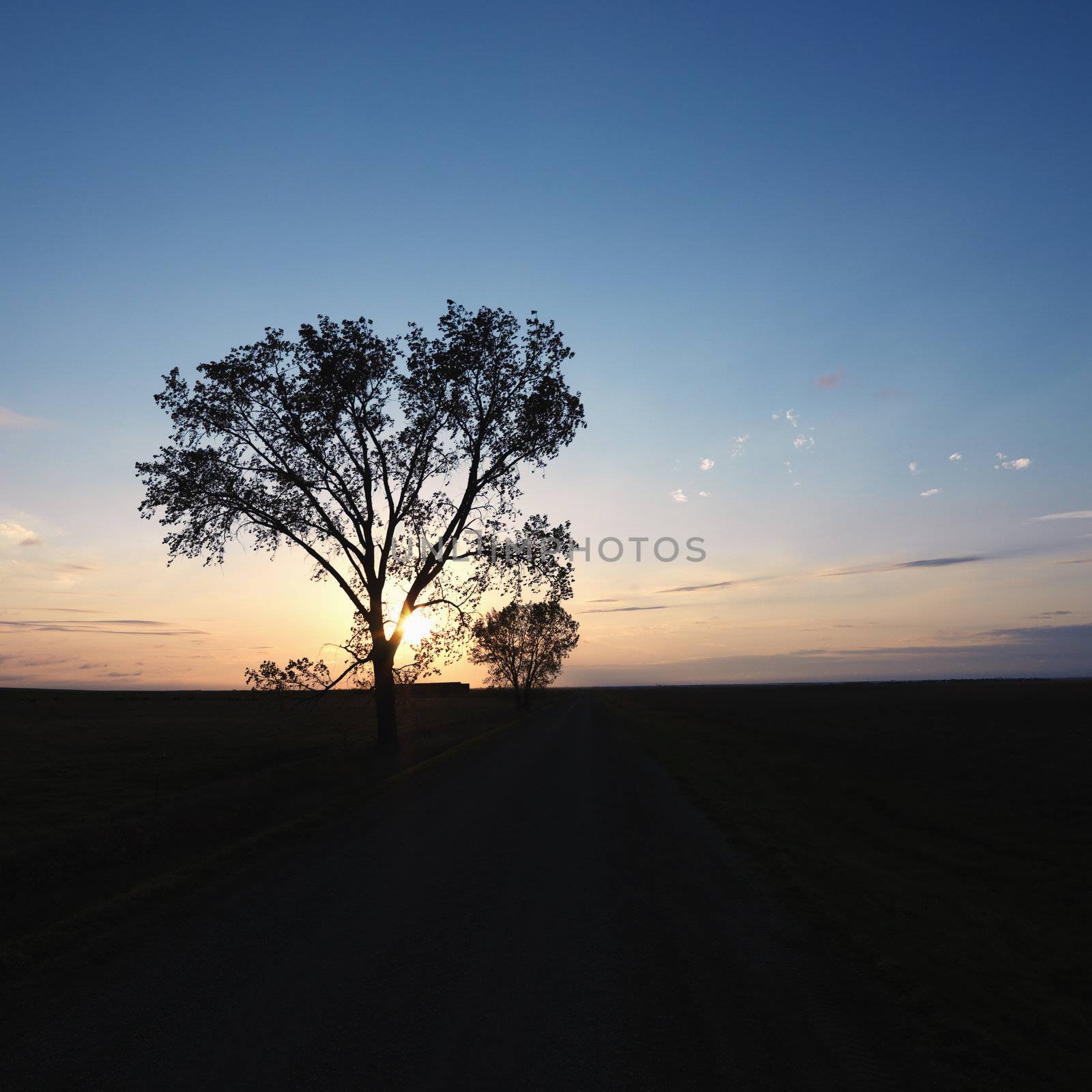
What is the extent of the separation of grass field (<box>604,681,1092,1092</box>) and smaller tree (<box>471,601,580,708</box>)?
49.9 m

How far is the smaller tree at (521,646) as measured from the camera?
86.9 metres

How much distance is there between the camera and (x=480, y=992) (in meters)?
6.38

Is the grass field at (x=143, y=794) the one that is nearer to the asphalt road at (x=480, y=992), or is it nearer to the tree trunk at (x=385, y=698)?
the tree trunk at (x=385, y=698)

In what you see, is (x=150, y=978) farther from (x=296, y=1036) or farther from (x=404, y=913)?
(x=404, y=913)

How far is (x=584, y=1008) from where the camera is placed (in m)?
6.08

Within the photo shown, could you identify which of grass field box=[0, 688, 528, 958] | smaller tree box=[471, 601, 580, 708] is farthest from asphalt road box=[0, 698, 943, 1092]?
smaller tree box=[471, 601, 580, 708]

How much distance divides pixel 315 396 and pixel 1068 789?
31.4m

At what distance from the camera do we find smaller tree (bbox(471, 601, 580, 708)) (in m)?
86.9

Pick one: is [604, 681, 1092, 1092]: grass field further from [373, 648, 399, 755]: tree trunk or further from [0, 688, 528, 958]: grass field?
[373, 648, 399, 755]: tree trunk

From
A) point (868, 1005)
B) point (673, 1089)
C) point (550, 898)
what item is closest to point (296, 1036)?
point (673, 1089)

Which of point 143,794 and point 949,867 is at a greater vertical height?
point 143,794

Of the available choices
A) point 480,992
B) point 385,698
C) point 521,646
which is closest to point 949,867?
point 480,992

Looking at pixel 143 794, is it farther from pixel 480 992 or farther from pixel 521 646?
pixel 521 646

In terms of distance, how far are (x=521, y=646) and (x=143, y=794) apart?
243ft
